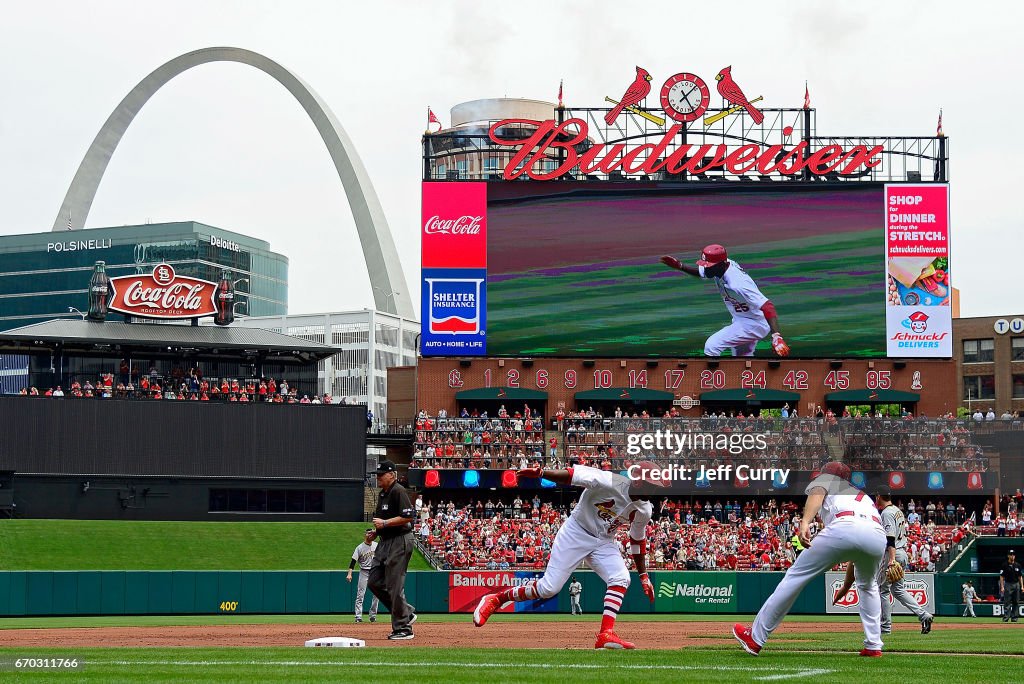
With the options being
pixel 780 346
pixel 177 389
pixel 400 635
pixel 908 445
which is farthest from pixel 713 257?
pixel 400 635

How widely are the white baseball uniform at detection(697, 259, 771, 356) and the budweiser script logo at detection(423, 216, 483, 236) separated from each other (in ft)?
29.2

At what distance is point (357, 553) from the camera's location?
25.8 meters

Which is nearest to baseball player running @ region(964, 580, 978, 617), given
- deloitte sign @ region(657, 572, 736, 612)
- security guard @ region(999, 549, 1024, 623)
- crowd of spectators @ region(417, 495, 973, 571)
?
security guard @ region(999, 549, 1024, 623)

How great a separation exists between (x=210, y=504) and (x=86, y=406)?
5.46 meters

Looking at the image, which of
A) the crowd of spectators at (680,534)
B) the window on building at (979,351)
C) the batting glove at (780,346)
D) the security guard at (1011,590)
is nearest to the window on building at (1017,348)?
the window on building at (979,351)

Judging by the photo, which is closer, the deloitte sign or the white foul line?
the white foul line

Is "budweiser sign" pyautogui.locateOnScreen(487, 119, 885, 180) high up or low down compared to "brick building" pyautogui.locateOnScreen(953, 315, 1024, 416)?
up

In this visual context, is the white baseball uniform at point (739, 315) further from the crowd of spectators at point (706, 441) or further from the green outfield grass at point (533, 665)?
the green outfield grass at point (533, 665)

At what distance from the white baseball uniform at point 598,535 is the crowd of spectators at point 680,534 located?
24673 mm

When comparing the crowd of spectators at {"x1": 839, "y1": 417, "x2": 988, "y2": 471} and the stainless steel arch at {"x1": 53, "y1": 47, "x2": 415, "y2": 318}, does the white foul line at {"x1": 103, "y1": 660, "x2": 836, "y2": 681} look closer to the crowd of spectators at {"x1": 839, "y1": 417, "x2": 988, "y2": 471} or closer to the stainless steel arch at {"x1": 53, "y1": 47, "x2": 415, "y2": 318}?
the crowd of spectators at {"x1": 839, "y1": 417, "x2": 988, "y2": 471}

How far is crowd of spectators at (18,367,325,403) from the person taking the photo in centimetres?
4700

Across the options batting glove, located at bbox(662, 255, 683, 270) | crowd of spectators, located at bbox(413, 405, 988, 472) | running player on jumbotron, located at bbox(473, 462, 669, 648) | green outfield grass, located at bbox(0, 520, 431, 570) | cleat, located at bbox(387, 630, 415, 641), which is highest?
batting glove, located at bbox(662, 255, 683, 270)

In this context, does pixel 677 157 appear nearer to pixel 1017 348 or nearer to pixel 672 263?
pixel 672 263

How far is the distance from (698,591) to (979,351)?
59131mm
